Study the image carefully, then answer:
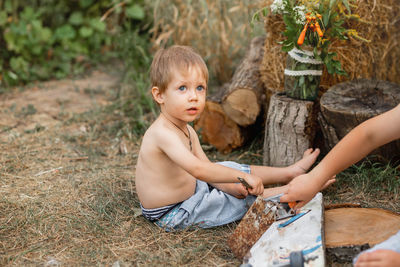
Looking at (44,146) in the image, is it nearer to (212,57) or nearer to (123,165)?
(123,165)

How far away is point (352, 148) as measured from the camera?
6.51ft

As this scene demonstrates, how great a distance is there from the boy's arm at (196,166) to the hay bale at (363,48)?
1272 mm

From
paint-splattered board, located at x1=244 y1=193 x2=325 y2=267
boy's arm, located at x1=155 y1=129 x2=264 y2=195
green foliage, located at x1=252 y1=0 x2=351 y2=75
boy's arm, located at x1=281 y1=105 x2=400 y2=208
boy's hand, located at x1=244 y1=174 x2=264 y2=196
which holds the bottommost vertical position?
paint-splattered board, located at x1=244 y1=193 x2=325 y2=267

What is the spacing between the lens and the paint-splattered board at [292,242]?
1.92 m

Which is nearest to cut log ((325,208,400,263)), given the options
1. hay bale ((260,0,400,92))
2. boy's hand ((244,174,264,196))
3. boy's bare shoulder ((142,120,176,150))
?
boy's hand ((244,174,264,196))

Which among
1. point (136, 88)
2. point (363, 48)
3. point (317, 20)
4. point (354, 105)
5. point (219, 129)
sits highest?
point (317, 20)

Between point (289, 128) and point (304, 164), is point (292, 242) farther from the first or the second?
point (289, 128)

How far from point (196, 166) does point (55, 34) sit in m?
4.36

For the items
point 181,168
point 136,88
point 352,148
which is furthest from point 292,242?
point 136,88

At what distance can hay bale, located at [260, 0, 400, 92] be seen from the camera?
305cm

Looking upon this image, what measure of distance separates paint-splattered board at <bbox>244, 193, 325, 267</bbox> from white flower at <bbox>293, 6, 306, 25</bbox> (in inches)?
44.7

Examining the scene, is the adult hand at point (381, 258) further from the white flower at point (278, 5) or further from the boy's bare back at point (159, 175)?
the white flower at point (278, 5)

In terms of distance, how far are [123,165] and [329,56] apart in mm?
1675

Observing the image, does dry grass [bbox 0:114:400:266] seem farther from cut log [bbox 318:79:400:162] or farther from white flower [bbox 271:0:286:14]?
white flower [bbox 271:0:286:14]
